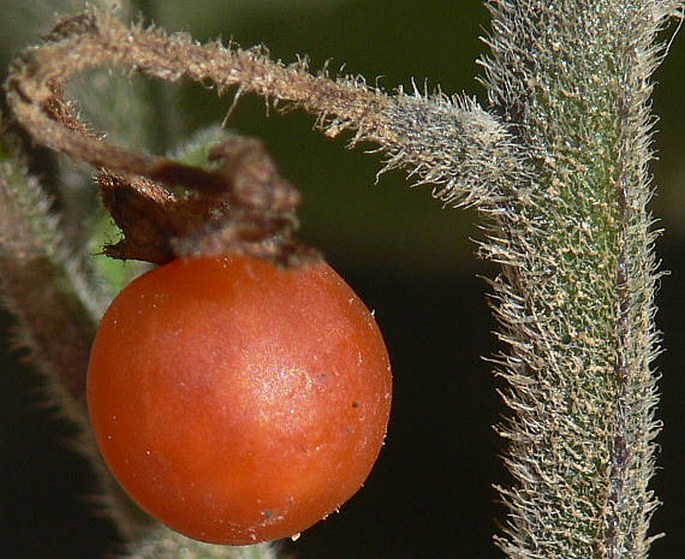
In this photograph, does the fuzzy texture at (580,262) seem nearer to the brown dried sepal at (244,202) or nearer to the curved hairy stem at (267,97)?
the curved hairy stem at (267,97)

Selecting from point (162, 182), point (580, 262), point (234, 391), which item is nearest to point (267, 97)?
point (162, 182)

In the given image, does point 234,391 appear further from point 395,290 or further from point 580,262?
point 395,290

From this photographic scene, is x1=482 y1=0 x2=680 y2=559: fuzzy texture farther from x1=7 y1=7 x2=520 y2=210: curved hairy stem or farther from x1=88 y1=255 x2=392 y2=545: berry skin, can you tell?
x1=88 y1=255 x2=392 y2=545: berry skin

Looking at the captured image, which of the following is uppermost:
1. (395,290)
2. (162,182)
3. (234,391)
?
(162,182)

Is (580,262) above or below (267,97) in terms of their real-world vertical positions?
below

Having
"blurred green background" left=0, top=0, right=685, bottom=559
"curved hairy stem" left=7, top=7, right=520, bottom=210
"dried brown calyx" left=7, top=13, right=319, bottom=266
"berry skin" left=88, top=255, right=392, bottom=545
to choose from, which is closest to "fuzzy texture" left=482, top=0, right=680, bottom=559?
"curved hairy stem" left=7, top=7, right=520, bottom=210

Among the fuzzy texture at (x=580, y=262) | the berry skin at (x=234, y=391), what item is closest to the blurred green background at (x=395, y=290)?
the fuzzy texture at (x=580, y=262)

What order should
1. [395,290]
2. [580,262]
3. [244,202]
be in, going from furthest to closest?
[395,290], [580,262], [244,202]
